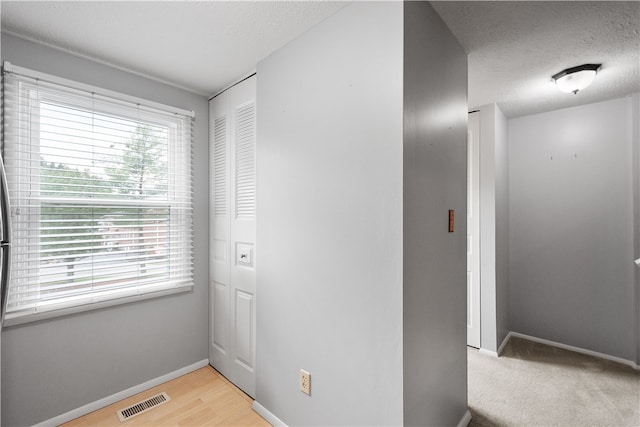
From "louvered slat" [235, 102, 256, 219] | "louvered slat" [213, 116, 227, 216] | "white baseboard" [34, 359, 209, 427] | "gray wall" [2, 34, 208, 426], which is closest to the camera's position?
"gray wall" [2, 34, 208, 426]

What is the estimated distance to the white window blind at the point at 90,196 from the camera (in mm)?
1814

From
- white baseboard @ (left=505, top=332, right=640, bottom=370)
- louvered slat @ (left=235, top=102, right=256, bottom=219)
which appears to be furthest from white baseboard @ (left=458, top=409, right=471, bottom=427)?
louvered slat @ (left=235, top=102, right=256, bottom=219)

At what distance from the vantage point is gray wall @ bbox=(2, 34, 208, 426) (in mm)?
1804

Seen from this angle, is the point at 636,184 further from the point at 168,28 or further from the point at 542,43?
the point at 168,28

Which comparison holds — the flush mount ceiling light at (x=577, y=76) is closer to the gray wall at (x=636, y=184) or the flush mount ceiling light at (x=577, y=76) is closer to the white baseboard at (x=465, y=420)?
the gray wall at (x=636, y=184)

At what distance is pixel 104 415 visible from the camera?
2.02 meters

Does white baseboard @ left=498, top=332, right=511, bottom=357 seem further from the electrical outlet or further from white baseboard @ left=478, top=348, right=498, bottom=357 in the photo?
the electrical outlet

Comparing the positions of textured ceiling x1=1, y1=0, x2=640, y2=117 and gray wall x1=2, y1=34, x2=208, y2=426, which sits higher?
textured ceiling x1=1, y1=0, x2=640, y2=117

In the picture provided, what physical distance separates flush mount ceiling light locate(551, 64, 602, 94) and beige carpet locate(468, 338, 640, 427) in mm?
2345

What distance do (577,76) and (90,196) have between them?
364 centimetres

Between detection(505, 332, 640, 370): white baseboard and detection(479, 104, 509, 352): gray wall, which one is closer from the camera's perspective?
detection(505, 332, 640, 370): white baseboard

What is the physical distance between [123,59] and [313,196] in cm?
174

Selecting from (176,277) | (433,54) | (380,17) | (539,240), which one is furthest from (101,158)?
(539,240)

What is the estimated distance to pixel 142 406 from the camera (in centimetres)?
210
